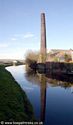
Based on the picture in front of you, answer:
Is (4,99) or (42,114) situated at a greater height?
(4,99)

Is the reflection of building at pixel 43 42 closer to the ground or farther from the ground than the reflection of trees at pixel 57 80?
farther from the ground

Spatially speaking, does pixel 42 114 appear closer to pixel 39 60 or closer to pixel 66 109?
pixel 66 109

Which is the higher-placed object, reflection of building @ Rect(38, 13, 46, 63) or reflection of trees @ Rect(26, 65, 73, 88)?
reflection of building @ Rect(38, 13, 46, 63)

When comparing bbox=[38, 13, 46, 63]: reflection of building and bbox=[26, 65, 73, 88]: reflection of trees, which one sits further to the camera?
bbox=[38, 13, 46, 63]: reflection of building

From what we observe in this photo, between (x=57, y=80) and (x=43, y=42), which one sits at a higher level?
(x=43, y=42)

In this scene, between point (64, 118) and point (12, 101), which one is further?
point (64, 118)

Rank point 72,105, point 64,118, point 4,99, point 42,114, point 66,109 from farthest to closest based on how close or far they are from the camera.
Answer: point 72,105, point 66,109, point 42,114, point 64,118, point 4,99

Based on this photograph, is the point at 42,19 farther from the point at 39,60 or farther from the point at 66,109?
the point at 66,109

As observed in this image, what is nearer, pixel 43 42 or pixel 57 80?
pixel 57 80

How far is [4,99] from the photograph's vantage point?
1145 cm

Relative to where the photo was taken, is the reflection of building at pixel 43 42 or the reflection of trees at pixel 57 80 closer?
the reflection of trees at pixel 57 80

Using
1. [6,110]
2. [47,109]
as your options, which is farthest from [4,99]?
[47,109]

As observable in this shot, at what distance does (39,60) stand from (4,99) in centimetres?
5518

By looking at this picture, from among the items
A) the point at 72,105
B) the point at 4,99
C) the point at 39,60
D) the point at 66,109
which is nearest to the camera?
the point at 4,99
